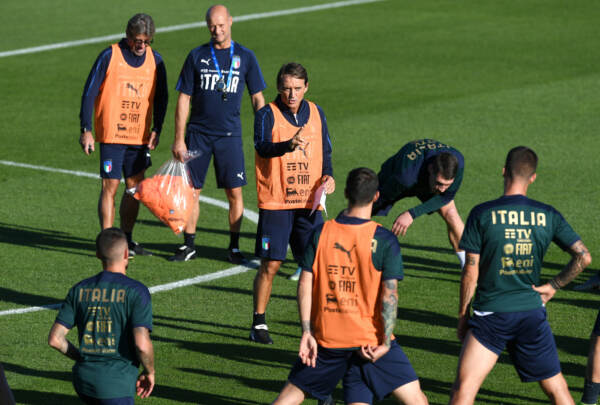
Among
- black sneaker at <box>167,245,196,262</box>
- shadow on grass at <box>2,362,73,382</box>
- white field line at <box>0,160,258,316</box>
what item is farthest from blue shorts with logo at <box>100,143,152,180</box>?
shadow on grass at <box>2,362,73,382</box>

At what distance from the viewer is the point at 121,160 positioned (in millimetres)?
13039

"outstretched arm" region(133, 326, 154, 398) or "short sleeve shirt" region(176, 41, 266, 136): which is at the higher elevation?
"short sleeve shirt" region(176, 41, 266, 136)

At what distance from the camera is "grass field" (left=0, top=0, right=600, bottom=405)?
987 cm

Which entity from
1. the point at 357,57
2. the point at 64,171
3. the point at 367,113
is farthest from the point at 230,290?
the point at 357,57

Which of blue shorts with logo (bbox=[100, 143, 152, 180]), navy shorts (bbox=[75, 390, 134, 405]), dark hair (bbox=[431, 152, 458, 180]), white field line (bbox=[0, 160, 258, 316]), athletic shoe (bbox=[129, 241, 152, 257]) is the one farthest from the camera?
athletic shoe (bbox=[129, 241, 152, 257])

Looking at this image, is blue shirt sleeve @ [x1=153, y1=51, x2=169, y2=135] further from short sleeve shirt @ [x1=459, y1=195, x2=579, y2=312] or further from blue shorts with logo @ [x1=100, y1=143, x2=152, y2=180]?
short sleeve shirt @ [x1=459, y1=195, x2=579, y2=312]

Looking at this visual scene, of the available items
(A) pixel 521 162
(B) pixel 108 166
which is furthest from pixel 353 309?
(B) pixel 108 166

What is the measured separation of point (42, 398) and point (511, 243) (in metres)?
3.84

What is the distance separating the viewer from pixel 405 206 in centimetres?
1525

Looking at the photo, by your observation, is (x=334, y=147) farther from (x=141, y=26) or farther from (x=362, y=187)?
(x=362, y=187)

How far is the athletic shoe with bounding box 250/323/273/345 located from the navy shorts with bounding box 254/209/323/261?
0.62 m

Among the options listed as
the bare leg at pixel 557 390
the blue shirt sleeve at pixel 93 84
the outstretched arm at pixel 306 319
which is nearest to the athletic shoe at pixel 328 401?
the outstretched arm at pixel 306 319

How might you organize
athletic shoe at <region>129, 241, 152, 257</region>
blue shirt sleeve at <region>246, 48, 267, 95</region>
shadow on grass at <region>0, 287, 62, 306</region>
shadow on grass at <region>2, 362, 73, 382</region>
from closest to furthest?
1. shadow on grass at <region>2, 362, 73, 382</region>
2. shadow on grass at <region>0, 287, 62, 306</region>
3. blue shirt sleeve at <region>246, 48, 267, 95</region>
4. athletic shoe at <region>129, 241, 152, 257</region>

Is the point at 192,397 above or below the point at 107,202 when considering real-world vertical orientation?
below
